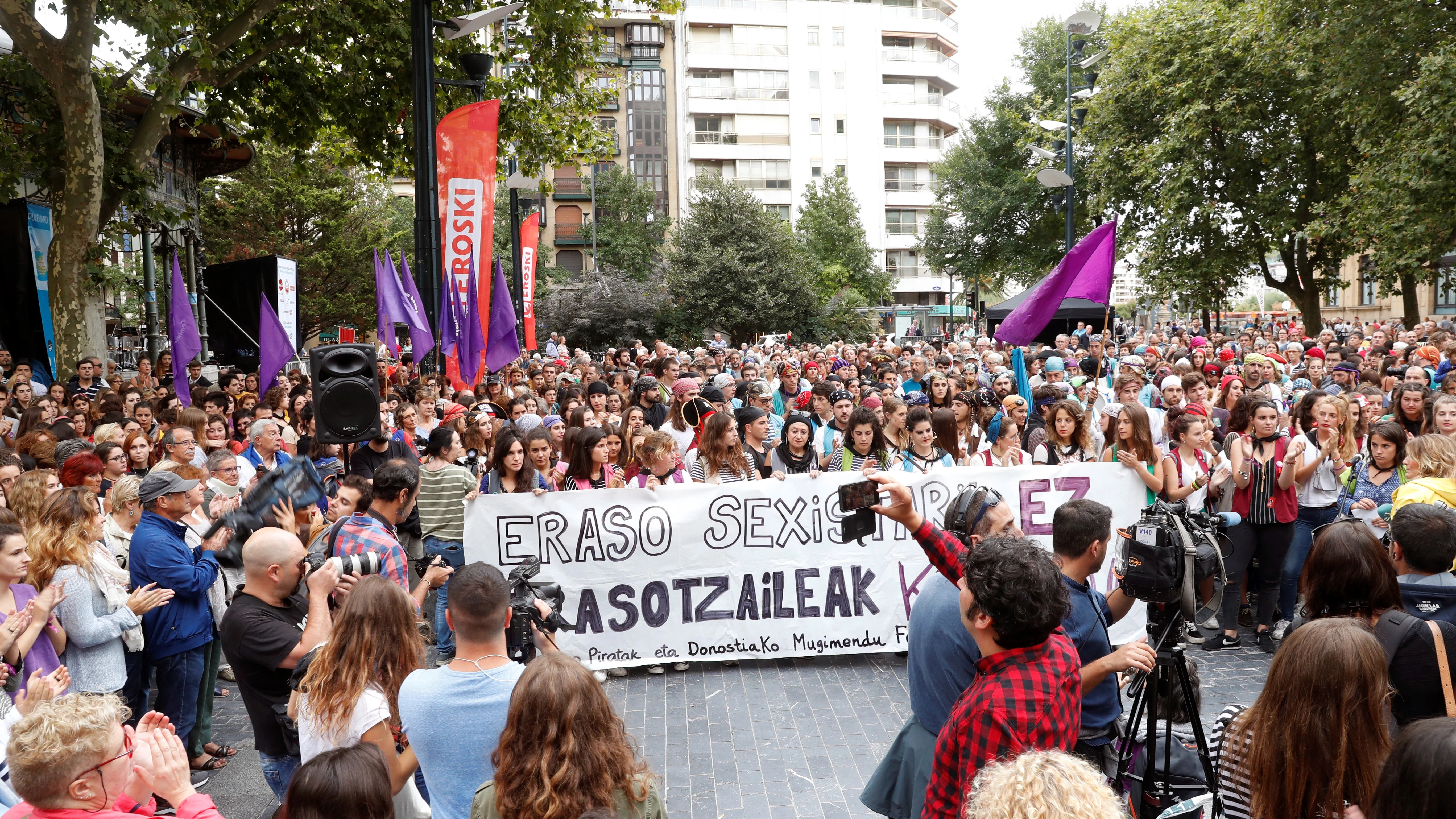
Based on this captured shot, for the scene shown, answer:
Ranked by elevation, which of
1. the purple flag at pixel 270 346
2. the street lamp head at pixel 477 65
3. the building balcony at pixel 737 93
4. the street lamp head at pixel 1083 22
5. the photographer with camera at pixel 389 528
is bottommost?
the photographer with camera at pixel 389 528

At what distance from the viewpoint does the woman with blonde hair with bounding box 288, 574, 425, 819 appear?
3250 mm

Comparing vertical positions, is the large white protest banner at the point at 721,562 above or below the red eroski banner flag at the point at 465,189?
below

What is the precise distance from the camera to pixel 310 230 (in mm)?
39125

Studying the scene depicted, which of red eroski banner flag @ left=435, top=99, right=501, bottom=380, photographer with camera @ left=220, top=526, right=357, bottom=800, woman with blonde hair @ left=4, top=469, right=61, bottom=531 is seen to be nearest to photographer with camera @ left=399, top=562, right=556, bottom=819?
photographer with camera @ left=220, top=526, right=357, bottom=800

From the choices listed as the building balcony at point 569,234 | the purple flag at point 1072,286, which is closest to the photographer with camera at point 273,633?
the purple flag at point 1072,286

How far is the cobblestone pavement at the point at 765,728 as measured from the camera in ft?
16.4

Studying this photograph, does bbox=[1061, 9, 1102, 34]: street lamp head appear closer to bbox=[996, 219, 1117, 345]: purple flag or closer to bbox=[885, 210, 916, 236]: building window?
bbox=[996, 219, 1117, 345]: purple flag

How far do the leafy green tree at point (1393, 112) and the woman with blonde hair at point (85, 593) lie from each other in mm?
20230

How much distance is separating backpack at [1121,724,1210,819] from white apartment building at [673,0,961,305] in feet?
184

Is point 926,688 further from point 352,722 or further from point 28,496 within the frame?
point 28,496

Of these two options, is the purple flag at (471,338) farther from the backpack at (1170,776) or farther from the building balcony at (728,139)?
the building balcony at (728,139)

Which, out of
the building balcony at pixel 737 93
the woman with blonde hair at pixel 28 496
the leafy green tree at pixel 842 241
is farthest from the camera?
the building balcony at pixel 737 93

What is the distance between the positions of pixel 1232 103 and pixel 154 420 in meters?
25.1

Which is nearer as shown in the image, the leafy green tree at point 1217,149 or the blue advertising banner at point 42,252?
the blue advertising banner at point 42,252
